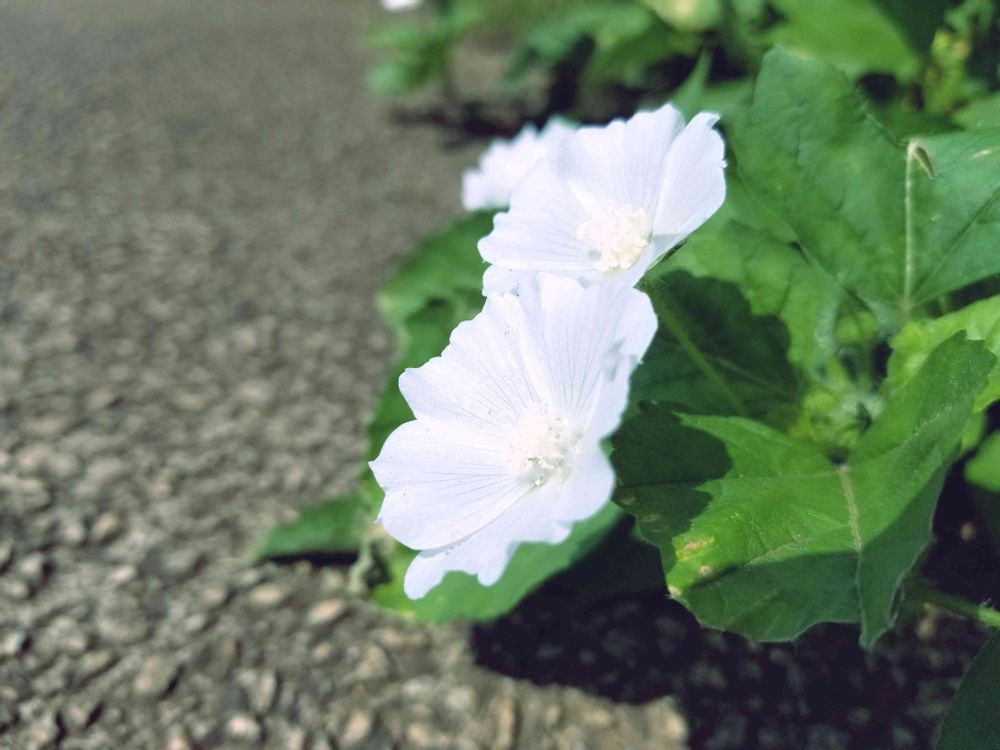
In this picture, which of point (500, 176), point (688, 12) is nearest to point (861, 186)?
point (500, 176)

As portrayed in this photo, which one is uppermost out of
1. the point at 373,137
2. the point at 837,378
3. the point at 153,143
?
the point at 837,378

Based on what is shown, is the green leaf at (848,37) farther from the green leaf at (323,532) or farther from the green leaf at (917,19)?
the green leaf at (323,532)

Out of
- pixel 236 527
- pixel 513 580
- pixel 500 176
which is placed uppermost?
pixel 500 176

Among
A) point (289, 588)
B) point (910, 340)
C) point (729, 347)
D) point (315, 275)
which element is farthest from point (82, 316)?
point (910, 340)

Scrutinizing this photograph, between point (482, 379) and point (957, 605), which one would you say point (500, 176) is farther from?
point (957, 605)

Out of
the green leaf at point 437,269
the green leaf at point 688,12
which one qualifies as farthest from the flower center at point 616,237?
the green leaf at point 688,12

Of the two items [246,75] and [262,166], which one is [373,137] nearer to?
[262,166]

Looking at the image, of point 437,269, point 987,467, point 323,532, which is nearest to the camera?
point 987,467
